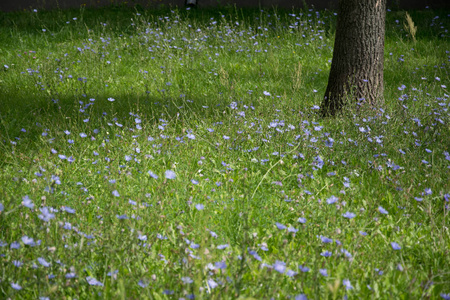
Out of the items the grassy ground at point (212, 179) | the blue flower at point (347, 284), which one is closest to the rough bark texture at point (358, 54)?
the grassy ground at point (212, 179)

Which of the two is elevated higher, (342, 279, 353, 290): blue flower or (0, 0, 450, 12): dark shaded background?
(0, 0, 450, 12): dark shaded background

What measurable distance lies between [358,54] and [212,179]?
105 inches

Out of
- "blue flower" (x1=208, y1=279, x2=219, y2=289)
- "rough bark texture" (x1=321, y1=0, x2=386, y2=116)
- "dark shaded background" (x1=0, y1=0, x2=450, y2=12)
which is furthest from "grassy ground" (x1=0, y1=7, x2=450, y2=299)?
"dark shaded background" (x1=0, y1=0, x2=450, y2=12)

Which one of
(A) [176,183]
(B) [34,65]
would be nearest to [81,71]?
(B) [34,65]

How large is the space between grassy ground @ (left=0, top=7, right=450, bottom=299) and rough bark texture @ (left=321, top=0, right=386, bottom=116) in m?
0.35

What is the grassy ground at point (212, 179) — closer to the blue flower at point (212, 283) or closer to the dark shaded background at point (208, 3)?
the blue flower at point (212, 283)

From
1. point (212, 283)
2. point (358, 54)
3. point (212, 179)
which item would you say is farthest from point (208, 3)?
point (212, 283)

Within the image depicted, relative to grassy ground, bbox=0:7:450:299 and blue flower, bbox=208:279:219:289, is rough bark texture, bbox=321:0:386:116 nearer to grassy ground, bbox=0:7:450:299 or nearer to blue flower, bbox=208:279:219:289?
grassy ground, bbox=0:7:450:299

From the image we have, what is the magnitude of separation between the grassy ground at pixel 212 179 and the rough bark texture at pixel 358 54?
0.35 m

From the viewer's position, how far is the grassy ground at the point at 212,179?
201cm

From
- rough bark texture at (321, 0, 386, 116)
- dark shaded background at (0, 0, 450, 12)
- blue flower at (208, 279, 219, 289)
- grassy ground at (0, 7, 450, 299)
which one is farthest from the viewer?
dark shaded background at (0, 0, 450, 12)

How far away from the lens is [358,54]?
4859 mm

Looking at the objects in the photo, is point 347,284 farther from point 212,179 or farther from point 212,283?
point 212,179

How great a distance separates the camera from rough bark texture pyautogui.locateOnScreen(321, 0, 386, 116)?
476 cm
